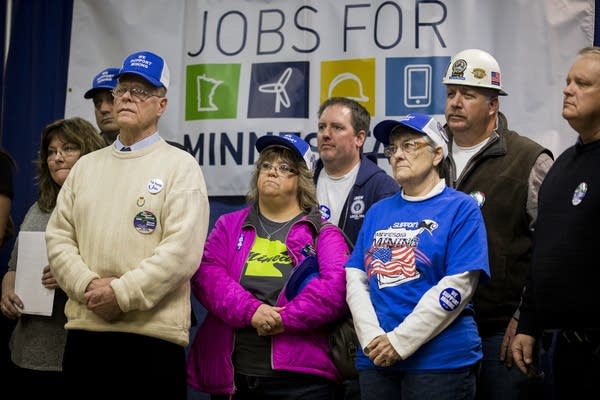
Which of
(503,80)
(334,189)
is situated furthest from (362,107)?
(503,80)

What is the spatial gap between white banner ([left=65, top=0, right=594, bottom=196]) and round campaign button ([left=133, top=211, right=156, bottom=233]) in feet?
4.47

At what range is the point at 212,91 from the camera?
4.10 metres

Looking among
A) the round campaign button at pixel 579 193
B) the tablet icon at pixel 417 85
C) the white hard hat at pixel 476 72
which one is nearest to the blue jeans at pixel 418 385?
the round campaign button at pixel 579 193

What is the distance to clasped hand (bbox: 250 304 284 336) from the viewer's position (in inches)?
108

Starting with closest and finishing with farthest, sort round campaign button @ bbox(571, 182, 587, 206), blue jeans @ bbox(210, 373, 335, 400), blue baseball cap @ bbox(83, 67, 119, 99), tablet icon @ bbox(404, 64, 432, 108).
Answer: round campaign button @ bbox(571, 182, 587, 206), blue jeans @ bbox(210, 373, 335, 400), blue baseball cap @ bbox(83, 67, 119, 99), tablet icon @ bbox(404, 64, 432, 108)

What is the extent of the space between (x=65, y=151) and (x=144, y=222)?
2.53ft

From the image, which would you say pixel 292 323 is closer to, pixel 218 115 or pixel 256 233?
pixel 256 233

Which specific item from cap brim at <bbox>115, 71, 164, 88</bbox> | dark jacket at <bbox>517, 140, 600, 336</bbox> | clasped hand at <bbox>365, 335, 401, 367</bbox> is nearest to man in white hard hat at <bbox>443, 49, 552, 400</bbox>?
dark jacket at <bbox>517, 140, 600, 336</bbox>

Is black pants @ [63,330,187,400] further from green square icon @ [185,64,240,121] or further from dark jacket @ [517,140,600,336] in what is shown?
green square icon @ [185,64,240,121]

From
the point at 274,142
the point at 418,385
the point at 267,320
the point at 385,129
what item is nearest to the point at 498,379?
the point at 418,385

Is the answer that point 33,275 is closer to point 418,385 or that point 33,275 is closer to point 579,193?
point 418,385

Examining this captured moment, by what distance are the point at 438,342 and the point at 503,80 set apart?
5.40 ft

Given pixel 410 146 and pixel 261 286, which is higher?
pixel 410 146

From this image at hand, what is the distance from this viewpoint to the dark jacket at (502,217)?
2.88m
